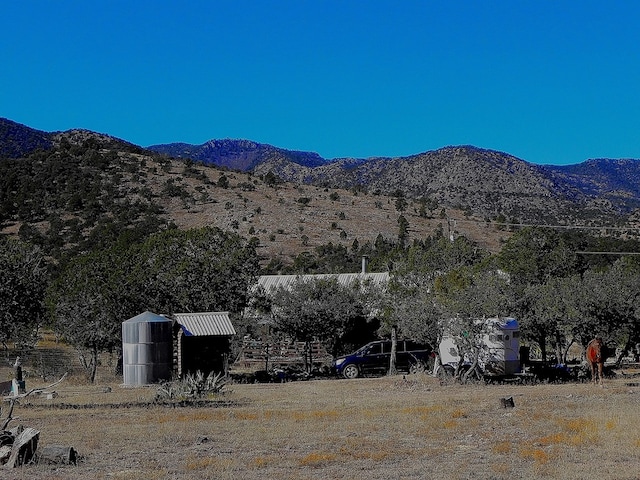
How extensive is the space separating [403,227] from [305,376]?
A: 46.3m

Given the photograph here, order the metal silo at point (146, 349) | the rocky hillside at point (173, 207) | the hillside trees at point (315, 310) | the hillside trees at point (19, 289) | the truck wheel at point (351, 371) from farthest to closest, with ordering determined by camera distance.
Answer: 1. the rocky hillside at point (173, 207)
2. the hillside trees at point (315, 310)
3. the truck wheel at point (351, 371)
4. the metal silo at point (146, 349)
5. the hillside trees at point (19, 289)

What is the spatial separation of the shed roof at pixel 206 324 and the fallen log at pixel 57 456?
61.2 feet

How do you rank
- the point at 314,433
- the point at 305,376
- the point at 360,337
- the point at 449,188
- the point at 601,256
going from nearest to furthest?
the point at 314,433 → the point at 305,376 → the point at 360,337 → the point at 601,256 → the point at 449,188

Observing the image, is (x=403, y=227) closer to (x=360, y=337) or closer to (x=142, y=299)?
(x=360, y=337)

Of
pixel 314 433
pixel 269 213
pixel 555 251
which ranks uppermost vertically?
pixel 269 213

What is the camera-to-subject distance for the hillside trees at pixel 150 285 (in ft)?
121

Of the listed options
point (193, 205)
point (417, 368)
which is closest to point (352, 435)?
point (417, 368)

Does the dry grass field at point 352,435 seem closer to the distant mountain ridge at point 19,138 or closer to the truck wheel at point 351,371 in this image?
the truck wheel at point 351,371

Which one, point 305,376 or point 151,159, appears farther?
point 151,159

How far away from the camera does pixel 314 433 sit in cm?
1638

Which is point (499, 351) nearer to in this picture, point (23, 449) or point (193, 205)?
point (23, 449)

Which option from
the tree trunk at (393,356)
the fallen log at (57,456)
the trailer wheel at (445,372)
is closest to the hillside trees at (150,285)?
the tree trunk at (393,356)

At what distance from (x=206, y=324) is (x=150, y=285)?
19.2 ft

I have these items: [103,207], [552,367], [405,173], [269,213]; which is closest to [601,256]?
[269,213]
